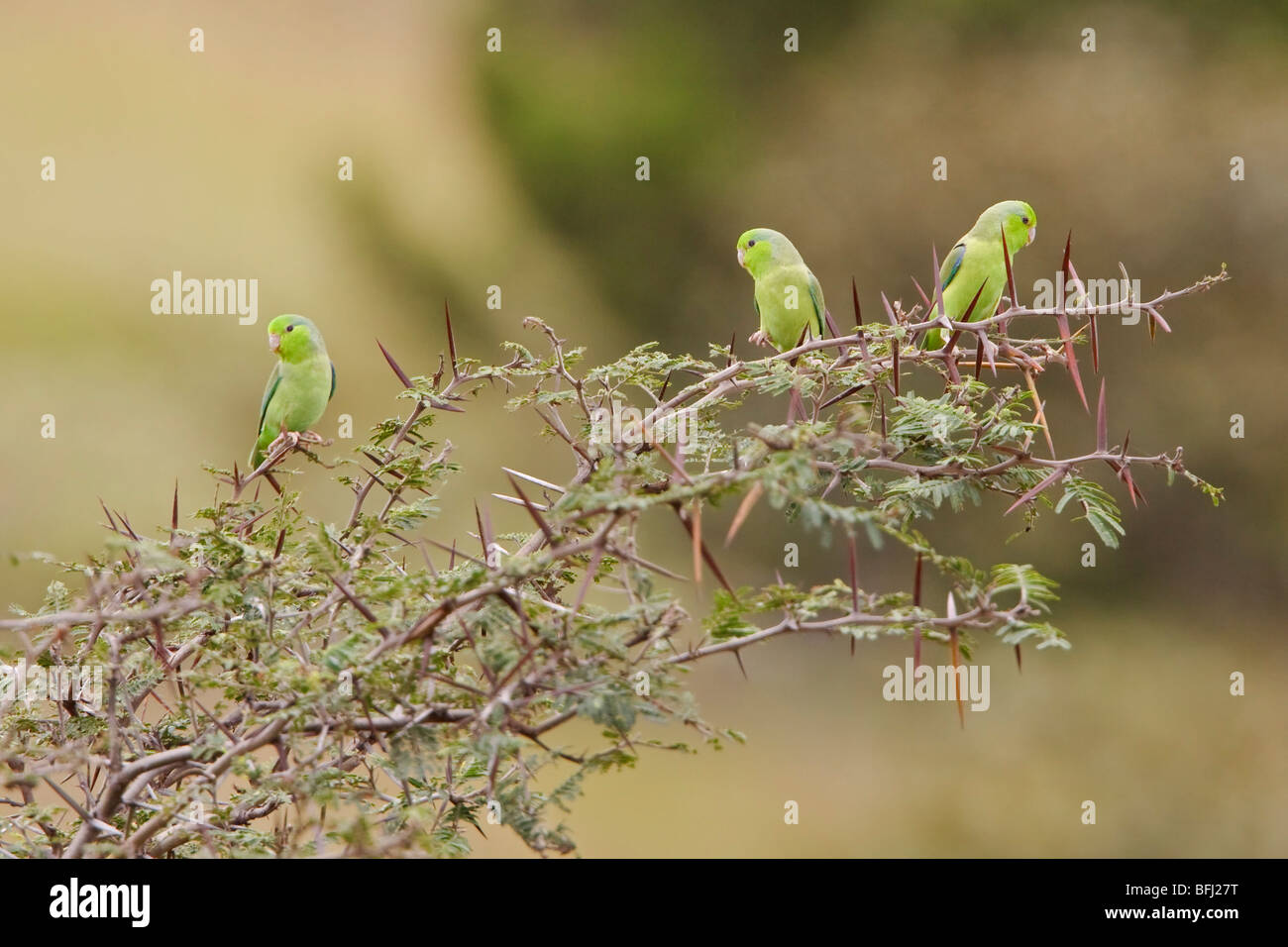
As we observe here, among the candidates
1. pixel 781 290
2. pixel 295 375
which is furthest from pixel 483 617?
pixel 295 375

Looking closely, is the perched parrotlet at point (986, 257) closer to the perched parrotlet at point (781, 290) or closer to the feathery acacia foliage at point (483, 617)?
the perched parrotlet at point (781, 290)

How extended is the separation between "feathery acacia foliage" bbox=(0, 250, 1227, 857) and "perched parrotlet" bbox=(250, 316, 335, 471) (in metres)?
0.95

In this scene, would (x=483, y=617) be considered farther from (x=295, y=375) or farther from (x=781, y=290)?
(x=295, y=375)

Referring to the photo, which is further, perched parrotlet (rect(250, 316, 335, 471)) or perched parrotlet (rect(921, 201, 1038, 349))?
perched parrotlet (rect(250, 316, 335, 471))

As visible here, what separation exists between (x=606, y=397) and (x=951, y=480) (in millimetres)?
597

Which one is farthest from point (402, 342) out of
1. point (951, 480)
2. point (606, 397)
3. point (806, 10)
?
point (951, 480)

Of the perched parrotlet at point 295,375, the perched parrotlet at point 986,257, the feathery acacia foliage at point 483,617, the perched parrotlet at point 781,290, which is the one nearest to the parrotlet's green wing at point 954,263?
the perched parrotlet at point 986,257

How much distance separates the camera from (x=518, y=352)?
76.7 inches

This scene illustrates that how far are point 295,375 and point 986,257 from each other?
5.38 ft

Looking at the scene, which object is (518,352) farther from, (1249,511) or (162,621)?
(1249,511)

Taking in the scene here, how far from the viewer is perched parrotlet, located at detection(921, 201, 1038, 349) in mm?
2736

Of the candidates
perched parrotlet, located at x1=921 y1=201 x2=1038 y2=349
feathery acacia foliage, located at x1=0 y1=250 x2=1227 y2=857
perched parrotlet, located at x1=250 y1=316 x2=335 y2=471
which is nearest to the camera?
feathery acacia foliage, located at x1=0 y1=250 x2=1227 y2=857

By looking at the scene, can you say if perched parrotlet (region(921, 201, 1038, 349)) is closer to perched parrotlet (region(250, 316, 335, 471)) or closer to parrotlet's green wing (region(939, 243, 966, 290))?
parrotlet's green wing (region(939, 243, 966, 290))

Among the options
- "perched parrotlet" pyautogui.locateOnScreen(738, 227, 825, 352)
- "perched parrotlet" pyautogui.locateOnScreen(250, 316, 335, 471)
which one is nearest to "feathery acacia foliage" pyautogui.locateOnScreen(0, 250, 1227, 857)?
"perched parrotlet" pyautogui.locateOnScreen(738, 227, 825, 352)
